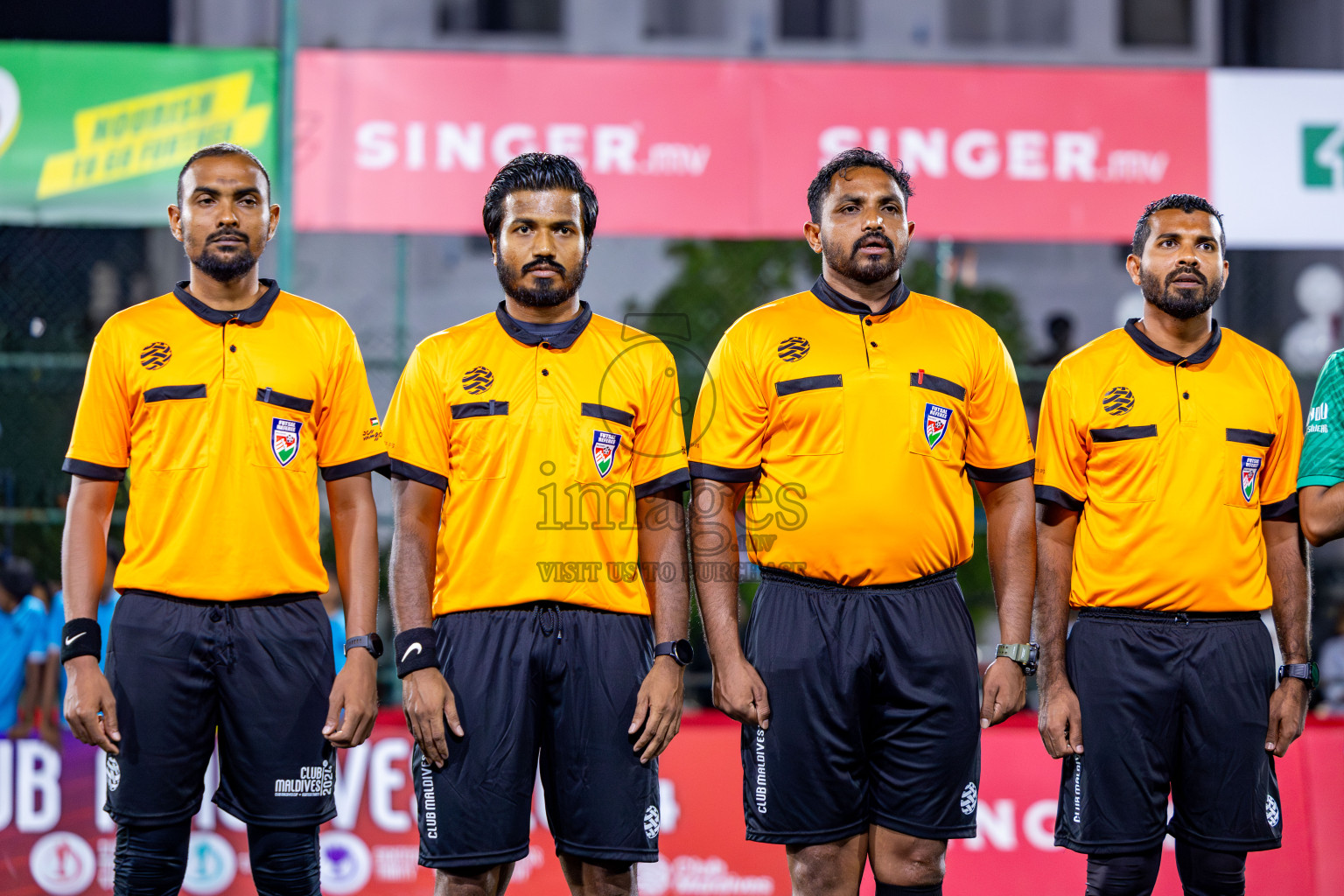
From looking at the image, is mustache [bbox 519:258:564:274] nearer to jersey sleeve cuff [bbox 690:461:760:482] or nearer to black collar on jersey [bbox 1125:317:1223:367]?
jersey sleeve cuff [bbox 690:461:760:482]

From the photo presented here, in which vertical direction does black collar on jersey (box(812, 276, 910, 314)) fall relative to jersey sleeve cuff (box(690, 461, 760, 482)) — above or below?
above

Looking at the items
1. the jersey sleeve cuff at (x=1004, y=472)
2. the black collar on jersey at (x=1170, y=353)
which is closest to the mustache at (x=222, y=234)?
the jersey sleeve cuff at (x=1004, y=472)

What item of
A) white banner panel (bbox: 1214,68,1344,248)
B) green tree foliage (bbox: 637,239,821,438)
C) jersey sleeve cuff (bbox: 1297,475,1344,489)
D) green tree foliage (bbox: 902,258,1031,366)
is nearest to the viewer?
jersey sleeve cuff (bbox: 1297,475,1344,489)

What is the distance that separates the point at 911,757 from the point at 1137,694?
0.75 metres

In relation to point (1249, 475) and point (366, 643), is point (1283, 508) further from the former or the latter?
point (366, 643)

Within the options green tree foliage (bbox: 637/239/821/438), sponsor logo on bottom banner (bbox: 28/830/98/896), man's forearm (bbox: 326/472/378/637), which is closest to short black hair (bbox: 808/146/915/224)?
man's forearm (bbox: 326/472/378/637)

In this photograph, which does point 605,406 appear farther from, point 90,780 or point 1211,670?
point 90,780

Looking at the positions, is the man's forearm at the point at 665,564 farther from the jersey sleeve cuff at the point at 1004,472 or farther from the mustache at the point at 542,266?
the jersey sleeve cuff at the point at 1004,472

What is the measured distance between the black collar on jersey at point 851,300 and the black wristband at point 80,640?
2.05 metres

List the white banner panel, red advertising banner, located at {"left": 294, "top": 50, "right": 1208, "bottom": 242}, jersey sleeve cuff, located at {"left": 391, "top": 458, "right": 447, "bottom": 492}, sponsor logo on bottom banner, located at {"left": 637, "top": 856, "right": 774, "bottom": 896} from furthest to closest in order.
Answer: the white banner panel → red advertising banner, located at {"left": 294, "top": 50, "right": 1208, "bottom": 242} → sponsor logo on bottom banner, located at {"left": 637, "top": 856, "right": 774, "bottom": 896} → jersey sleeve cuff, located at {"left": 391, "top": 458, "right": 447, "bottom": 492}

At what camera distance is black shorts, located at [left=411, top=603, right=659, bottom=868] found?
325 centimetres

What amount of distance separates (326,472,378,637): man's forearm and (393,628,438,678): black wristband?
7.7 inches

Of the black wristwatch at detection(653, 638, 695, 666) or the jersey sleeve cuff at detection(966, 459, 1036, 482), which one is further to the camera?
the jersey sleeve cuff at detection(966, 459, 1036, 482)

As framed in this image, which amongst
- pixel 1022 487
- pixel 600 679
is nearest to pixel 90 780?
pixel 600 679
